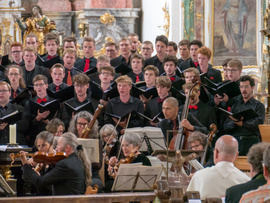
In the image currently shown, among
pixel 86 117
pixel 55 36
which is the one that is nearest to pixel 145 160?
pixel 86 117

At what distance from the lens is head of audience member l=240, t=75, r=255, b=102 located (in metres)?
7.80

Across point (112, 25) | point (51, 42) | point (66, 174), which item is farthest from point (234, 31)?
point (66, 174)

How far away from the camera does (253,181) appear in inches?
167

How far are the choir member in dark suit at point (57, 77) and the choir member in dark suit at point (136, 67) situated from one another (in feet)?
3.01

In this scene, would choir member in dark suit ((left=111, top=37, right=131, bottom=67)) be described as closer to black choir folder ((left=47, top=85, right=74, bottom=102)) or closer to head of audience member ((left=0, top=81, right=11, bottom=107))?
black choir folder ((left=47, top=85, right=74, bottom=102))

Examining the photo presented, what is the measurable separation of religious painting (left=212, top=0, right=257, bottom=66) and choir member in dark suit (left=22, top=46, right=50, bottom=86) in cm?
463

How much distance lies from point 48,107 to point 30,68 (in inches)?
49.6

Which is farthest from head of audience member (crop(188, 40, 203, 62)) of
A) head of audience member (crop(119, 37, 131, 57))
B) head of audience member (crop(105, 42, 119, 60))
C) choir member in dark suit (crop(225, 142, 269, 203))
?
choir member in dark suit (crop(225, 142, 269, 203))

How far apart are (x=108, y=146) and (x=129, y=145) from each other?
58cm

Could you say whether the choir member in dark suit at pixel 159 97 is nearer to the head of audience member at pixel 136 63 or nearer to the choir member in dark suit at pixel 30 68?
the head of audience member at pixel 136 63

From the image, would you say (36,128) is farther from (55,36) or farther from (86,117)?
(55,36)

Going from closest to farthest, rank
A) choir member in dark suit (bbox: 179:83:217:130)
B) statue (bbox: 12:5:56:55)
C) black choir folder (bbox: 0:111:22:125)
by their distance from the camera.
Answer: black choir folder (bbox: 0:111:22:125) → choir member in dark suit (bbox: 179:83:217:130) → statue (bbox: 12:5:56:55)

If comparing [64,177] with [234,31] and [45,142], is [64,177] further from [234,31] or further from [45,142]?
[234,31]

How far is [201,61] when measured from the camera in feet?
28.4
